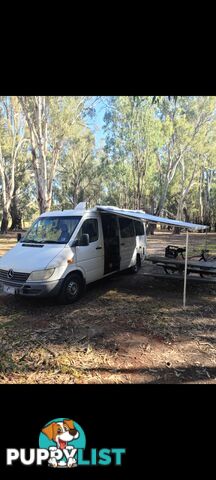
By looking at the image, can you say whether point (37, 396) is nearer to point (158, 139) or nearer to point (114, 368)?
point (114, 368)

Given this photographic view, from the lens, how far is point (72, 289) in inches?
264

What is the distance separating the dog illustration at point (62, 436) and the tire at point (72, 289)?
13.4 ft

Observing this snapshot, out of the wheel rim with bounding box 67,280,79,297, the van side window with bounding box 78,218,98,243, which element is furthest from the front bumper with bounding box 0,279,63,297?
the van side window with bounding box 78,218,98,243

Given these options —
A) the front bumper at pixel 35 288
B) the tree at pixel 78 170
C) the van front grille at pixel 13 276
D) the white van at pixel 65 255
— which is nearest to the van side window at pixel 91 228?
the white van at pixel 65 255

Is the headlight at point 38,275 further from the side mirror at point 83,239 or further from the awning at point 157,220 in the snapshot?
the awning at point 157,220

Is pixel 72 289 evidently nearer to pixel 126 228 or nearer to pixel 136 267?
pixel 126 228

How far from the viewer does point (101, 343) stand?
482 cm

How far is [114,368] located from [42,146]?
15051 millimetres

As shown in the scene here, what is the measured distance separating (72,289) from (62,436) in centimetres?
444

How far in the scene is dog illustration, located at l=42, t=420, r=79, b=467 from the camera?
219 cm

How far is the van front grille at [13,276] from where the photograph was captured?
5988 mm

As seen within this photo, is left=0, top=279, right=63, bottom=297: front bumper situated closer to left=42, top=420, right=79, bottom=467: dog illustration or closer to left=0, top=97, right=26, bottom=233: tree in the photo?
left=42, top=420, right=79, bottom=467: dog illustration

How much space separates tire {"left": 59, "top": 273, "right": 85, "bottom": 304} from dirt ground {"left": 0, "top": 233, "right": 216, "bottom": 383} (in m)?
0.18

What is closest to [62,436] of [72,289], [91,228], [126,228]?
[72,289]
